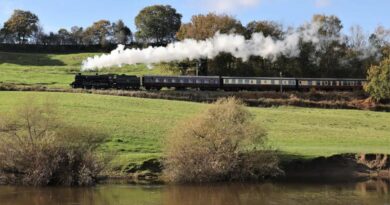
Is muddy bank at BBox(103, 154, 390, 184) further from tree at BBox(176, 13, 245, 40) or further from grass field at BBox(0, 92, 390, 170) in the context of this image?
tree at BBox(176, 13, 245, 40)

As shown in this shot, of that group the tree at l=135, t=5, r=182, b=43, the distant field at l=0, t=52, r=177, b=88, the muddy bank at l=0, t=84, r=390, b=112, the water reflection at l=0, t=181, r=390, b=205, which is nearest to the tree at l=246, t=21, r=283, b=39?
the muddy bank at l=0, t=84, r=390, b=112

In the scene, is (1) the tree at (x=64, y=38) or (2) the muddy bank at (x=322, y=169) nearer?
(2) the muddy bank at (x=322, y=169)

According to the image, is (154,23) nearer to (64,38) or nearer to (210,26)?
(64,38)

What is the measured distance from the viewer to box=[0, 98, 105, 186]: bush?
32438 mm

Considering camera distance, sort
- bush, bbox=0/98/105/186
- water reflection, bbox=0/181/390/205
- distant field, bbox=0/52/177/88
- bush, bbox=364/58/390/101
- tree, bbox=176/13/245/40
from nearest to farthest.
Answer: water reflection, bbox=0/181/390/205, bush, bbox=0/98/105/186, bush, bbox=364/58/390/101, distant field, bbox=0/52/177/88, tree, bbox=176/13/245/40

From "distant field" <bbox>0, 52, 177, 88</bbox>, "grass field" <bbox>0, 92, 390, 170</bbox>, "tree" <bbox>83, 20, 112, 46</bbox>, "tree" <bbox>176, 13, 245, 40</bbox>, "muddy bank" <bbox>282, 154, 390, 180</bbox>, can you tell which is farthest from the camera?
"tree" <bbox>83, 20, 112, 46</bbox>

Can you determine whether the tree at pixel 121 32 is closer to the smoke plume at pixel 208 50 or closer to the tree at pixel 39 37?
the tree at pixel 39 37

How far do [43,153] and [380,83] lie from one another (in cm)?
5301

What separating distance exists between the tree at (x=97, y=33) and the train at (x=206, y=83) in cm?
7005

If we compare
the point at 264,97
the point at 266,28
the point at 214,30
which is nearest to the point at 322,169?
the point at 264,97

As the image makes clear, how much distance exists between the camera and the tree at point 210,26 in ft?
274

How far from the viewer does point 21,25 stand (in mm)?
139750

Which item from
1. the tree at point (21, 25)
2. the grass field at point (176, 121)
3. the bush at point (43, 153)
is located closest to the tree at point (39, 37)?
the tree at point (21, 25)

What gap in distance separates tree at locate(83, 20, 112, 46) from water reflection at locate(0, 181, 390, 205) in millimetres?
114460
